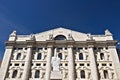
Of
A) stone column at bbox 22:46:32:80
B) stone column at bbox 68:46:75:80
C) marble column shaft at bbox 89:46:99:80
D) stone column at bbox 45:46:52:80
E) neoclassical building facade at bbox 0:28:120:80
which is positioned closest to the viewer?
marble column shaft at bbox 89:46:99:80

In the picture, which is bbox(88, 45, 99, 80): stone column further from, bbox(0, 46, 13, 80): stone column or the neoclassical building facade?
Result: bbox(0, 46, 13, 80): stone column

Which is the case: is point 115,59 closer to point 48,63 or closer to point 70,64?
point 70,64

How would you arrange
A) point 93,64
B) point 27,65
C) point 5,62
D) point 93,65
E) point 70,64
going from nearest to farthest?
1. point 93,65
2. point 93,64
3. point 70,64
4. point 27,65
5. point 5,62

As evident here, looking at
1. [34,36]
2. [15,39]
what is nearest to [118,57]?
[34,36]

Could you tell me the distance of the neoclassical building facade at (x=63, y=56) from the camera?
107 feet

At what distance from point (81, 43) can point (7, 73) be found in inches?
704

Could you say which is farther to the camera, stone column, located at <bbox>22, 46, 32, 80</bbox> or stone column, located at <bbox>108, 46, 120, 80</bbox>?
stone column, located at <bbox>22, 46, 32, 80</bbox>

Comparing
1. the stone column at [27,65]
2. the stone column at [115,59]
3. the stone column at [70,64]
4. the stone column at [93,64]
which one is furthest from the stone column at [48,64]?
the stone column at [115,59]

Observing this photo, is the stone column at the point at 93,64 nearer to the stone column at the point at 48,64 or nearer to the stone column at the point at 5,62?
the stone column at the point at 48,64

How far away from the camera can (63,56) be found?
3550 cm

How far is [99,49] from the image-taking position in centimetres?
3631

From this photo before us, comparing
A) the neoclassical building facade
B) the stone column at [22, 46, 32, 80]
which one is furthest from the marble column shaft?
the stone column at [22, 46, 32, 80]

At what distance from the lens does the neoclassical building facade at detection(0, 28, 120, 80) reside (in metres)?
32.7

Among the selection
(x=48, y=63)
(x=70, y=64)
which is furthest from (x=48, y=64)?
(x=70, y=64)
